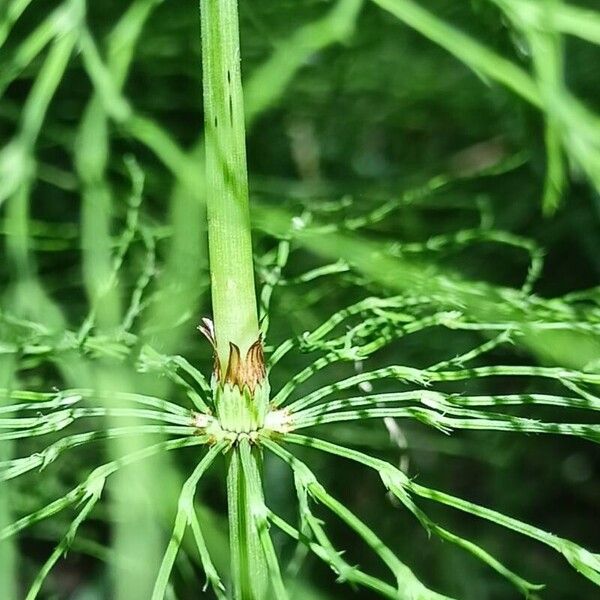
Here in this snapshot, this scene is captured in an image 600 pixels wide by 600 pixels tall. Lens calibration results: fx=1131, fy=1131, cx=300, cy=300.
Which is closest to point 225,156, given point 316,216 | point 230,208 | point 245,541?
point 230,208

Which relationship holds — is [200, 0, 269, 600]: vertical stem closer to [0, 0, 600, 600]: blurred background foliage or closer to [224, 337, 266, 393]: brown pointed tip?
[224, 337, 266, 393]: brown pointed tip

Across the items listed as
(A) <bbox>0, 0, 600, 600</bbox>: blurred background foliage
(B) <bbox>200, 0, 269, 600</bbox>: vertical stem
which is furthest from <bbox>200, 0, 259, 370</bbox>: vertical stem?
(A) <bbox>0, 0, 600, 600</bbox>: blurred background foliage

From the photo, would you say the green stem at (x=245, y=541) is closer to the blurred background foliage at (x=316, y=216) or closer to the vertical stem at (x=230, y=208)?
the vertical stem at (x=230, y=208)

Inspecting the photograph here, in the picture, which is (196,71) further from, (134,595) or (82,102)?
(134,595)

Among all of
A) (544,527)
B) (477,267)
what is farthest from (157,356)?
(544,527)

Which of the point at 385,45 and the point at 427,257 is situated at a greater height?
the point at 385,45
